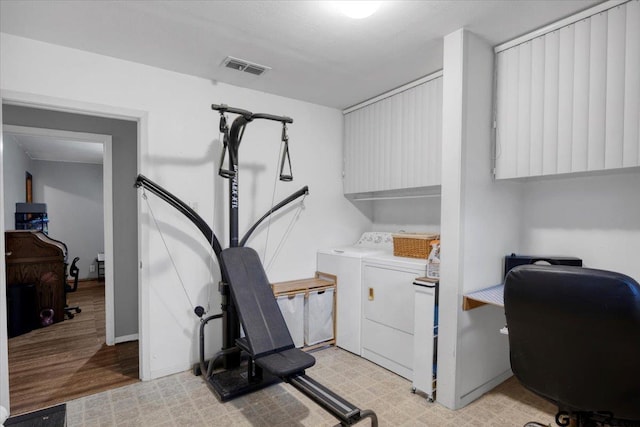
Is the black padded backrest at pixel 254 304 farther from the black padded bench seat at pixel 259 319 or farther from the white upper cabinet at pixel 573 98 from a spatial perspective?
the white upper cabinet at pixel 573 98

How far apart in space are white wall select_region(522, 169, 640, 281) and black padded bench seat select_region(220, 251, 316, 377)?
2.05 metres

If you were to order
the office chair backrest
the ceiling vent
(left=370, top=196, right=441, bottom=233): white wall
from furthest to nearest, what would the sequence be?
the office chair backrest → (left=370, top=196, right=441, bottom=233): white wall → the ceiling vent

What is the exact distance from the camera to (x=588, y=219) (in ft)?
7.74

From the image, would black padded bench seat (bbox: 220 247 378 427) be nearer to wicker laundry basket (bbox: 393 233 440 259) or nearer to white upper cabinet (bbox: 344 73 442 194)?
wicker laundry basket (bbox: 393 233 440 259)

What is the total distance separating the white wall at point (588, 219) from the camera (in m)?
2.17

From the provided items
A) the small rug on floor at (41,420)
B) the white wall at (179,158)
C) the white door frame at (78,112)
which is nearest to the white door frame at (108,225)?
the white wall at (179,158)

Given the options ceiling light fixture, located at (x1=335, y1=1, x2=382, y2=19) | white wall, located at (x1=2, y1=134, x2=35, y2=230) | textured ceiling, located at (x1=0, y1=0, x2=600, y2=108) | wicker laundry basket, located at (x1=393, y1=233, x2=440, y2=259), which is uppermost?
textured ceiling, located at (x1=0, y1=0, x2=600, y2=108)

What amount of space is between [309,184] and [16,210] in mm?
4931

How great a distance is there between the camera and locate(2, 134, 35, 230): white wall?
14.7 feet

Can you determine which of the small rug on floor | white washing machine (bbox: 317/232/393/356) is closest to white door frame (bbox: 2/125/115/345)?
the small rug on floor

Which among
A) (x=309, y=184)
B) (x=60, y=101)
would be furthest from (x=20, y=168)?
(x=309, y=184)

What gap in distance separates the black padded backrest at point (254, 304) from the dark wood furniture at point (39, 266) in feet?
9.92

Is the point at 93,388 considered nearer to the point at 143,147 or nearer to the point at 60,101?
the point at 143,147

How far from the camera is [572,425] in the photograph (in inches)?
62.0
